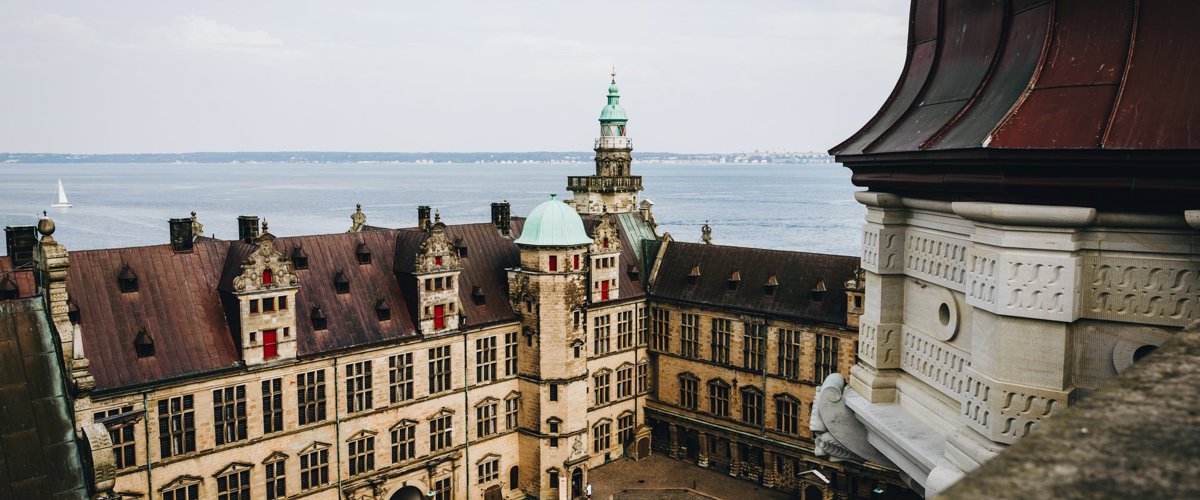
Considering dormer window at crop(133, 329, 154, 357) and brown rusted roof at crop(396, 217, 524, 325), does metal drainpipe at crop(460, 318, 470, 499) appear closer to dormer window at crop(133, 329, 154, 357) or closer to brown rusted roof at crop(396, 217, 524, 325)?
brown rusted roof at crop(396, 217, 524, 325)

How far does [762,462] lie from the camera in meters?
44.2

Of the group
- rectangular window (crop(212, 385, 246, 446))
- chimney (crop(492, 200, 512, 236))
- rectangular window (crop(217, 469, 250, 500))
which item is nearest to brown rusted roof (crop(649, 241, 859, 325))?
chimney (crop(492, 200, 512, 236))

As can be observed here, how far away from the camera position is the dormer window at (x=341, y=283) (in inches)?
1441

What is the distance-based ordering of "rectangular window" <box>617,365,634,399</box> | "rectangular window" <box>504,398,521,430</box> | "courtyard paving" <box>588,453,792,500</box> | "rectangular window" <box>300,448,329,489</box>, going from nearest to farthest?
"rectangular window" <box>300,448,329,489</box> → "rectangular window" <box>504,398,521,430</box> → "courtyard paving" <box>588,453,792,500</box> → "rectangular window" <box>617,365,634,399</box>

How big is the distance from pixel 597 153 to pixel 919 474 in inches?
2193

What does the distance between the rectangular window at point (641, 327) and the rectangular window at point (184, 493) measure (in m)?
23.0

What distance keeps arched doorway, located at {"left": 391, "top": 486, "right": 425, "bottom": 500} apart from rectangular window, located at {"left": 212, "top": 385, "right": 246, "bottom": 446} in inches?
314

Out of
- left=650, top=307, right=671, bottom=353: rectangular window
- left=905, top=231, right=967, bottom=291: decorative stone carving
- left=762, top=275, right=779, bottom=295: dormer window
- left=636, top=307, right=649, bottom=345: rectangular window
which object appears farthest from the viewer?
left=636, top=307, right=649, bottom=345: rectangular window

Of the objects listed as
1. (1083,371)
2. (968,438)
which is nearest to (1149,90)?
(1083,371)

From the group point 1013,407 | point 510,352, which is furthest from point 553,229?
point 1013,407

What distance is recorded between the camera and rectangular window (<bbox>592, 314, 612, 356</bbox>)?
151ft

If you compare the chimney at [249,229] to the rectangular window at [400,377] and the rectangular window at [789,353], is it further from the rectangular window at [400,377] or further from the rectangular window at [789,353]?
the rectangular window at [789,353]

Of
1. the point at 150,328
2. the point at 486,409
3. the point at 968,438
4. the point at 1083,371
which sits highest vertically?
the point at 1083,371

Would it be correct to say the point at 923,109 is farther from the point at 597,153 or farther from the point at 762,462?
the point at 597,153
